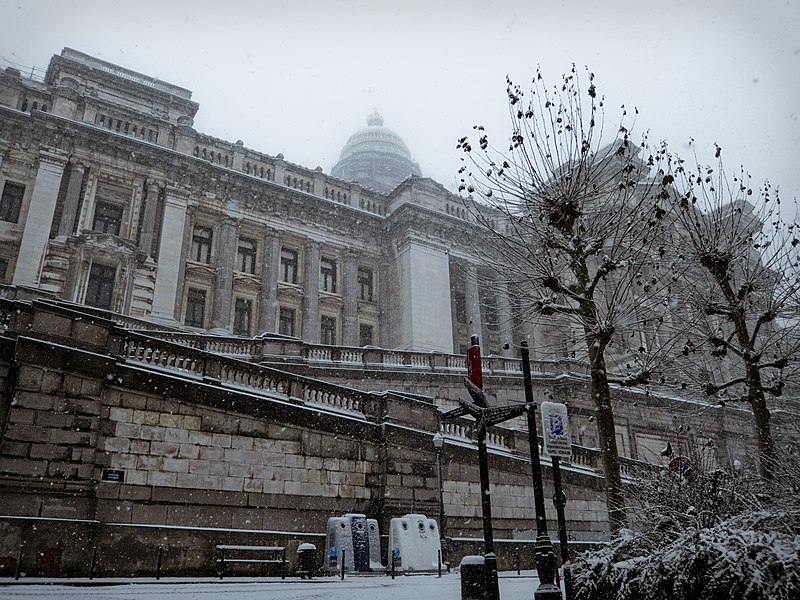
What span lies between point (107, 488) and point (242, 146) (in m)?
27.0

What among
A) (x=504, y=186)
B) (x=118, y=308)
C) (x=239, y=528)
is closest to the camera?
(x=239, y=528)

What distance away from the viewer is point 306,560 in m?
12.2

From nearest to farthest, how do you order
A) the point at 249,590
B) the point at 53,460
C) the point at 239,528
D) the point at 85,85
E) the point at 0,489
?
the point at 249,590
the point at 0,489
the point at 53,460
the point at 239,528
the point at 85,85

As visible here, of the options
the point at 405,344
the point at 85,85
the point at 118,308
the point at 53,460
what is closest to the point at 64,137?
the point at 85,85

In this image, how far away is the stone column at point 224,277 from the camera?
3184 cm

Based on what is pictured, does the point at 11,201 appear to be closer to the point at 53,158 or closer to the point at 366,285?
the point at 53,158

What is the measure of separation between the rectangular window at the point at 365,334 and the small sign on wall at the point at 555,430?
84.7ft

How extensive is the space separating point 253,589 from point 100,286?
2309 centimetres

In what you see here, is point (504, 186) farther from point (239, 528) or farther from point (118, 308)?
point (118, 308)

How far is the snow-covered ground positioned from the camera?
852 cm

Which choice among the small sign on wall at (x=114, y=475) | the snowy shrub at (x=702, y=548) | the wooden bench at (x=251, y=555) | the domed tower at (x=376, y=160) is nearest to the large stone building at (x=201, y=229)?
the small sign on wall at (x=114, y=475)

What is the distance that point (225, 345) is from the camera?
73.8 feet

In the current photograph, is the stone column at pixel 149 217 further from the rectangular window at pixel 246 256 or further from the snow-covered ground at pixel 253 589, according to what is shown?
the snow-covered ground at pixel 253 589

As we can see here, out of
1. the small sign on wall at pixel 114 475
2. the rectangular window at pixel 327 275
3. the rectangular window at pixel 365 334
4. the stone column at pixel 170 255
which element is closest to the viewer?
the small sign on wall at pixel 114 475
